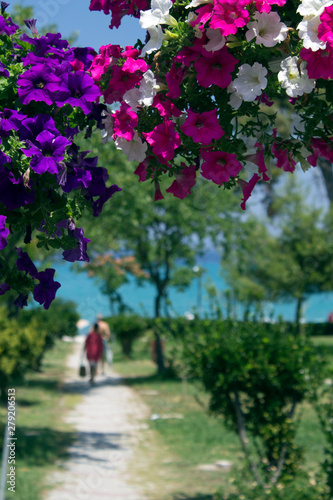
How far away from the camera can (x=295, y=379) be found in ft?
19.0

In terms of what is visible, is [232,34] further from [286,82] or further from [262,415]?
[262,415]

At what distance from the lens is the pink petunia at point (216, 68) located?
5.65 feet

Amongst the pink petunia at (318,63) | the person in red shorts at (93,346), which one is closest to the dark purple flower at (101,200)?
the pink petunia at (318,63)

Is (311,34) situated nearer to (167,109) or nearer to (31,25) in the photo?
(167,109)

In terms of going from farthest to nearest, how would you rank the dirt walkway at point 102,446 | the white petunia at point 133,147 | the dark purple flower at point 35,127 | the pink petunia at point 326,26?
the dirt walkway at point 102,446, the white petunia at point 133,147, the dark purple flower at point 35,127, the pink petunia at point 326,26

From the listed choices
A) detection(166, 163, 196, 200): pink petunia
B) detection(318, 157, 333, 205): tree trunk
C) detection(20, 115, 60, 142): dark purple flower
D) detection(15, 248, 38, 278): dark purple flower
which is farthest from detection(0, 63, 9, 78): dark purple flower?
detection(318, 157, 333, 205): tree trunk

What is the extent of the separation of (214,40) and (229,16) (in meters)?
0.08

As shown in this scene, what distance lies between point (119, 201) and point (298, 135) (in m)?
11.3

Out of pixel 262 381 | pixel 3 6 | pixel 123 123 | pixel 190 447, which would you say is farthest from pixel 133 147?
pixel 190 447

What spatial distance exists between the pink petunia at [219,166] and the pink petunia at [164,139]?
0.10 metres

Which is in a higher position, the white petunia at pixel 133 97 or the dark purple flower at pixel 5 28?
the dark purple flower at pixel 5 28

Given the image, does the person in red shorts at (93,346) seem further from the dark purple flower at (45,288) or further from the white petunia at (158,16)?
the white petunia at (158,16)

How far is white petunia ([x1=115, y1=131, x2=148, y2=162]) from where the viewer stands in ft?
6.24

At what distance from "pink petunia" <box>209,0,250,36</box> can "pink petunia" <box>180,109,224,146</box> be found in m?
Answer: 0.25
